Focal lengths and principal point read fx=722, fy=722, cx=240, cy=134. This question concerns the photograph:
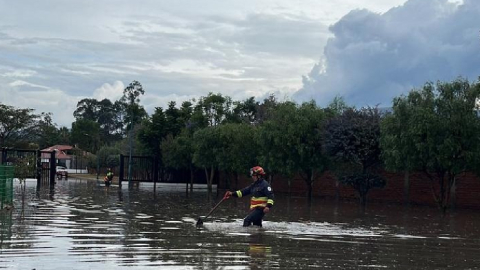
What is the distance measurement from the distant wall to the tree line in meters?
0.80

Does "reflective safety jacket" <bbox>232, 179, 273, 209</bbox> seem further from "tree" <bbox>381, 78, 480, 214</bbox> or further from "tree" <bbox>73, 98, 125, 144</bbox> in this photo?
"tree" <bbox>73, 98, 125, 144</bbox>

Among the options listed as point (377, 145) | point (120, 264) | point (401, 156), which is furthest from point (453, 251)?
point (377, 145)

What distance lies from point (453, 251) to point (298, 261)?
4.28 meters

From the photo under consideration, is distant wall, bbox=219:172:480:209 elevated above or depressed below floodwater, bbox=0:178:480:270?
above

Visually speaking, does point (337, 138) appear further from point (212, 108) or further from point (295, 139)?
point (212, 108)

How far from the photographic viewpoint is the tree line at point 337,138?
29.5 m

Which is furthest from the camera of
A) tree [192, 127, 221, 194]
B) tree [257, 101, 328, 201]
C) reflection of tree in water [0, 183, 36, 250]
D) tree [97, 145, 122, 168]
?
tree [97, 145, 122, 168]

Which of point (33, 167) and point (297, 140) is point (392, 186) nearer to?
point (297, 140)

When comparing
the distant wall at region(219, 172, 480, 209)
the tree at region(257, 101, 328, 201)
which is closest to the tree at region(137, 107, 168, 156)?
the distant wall at region(219, 172, 480, 209)

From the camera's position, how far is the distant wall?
3581cm

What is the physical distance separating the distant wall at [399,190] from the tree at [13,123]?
44.7 meters

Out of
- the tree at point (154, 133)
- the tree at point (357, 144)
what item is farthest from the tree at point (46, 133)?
the tree at point (357, 144)

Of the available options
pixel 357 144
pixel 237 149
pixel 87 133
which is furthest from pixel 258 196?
pixel 87 133

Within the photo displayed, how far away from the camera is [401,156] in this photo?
99.6ft
